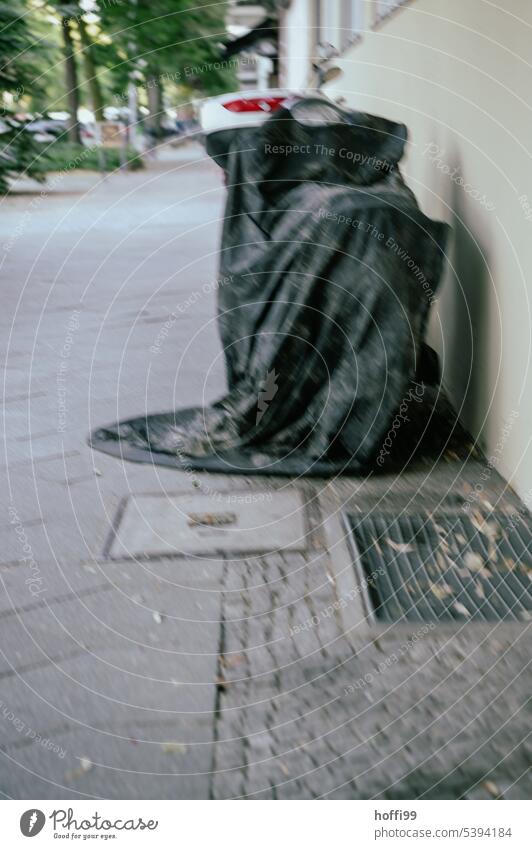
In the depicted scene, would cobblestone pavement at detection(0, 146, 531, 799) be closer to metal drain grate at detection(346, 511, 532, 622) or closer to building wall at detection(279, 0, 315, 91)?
metal drain grate at detection(346, 511, 532, 622)

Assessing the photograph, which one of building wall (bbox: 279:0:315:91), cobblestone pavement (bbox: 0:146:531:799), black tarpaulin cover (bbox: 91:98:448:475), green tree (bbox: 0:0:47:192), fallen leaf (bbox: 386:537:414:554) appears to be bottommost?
cobblestone pavement (bbox: 0:146:531:799)

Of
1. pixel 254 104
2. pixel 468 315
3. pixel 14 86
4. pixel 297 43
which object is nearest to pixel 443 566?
pixel 468 315

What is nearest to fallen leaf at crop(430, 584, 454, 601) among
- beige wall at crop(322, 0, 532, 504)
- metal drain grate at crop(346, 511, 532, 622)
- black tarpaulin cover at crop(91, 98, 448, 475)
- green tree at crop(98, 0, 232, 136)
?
metal drain grate at crop(346, 511, 532, 622)

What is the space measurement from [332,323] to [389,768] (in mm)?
1692

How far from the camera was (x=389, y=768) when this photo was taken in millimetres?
1803

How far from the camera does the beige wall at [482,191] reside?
9.85 ft

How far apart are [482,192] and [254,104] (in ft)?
12.2

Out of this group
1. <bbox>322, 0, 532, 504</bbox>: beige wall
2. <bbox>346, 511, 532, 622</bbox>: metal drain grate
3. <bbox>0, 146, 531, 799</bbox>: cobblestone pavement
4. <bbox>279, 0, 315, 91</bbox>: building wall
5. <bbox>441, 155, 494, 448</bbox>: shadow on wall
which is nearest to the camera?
<bbox>0, 146, 531, 799</bbox>: cobblestone pavement

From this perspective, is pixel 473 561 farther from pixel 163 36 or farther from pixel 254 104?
pixel 163 36

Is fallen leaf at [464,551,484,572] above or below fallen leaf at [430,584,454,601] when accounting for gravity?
above

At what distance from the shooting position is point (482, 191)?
3434 millimetres

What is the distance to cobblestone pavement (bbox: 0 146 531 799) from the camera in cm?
180

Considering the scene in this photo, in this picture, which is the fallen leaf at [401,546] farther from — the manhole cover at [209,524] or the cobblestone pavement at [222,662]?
the manhole cover at [209,524]
